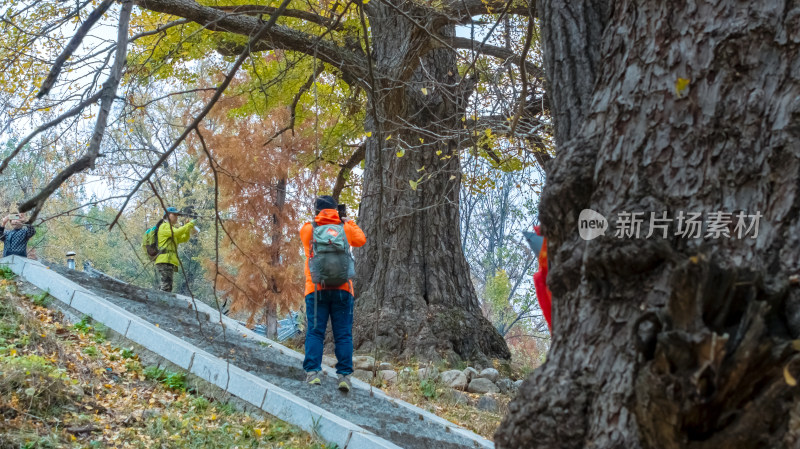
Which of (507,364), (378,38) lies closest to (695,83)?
(507,364)

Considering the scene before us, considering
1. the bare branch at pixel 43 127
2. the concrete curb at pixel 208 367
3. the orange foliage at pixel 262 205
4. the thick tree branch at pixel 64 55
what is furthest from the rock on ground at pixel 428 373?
the orange foliage at pixel 262 205

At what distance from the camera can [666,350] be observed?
1.52 meters

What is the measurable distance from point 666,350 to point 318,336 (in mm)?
4820

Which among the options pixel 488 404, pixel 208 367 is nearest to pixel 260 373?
pixel 208 367

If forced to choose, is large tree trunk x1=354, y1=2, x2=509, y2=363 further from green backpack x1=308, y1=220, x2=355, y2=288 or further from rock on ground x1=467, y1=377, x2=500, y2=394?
green backpack x1=308, y1=220, x2=355, y2=288

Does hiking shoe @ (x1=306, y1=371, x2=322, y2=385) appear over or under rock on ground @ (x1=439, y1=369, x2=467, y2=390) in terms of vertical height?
under

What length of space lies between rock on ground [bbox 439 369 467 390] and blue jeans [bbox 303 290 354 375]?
117cm

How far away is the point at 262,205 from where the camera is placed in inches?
663

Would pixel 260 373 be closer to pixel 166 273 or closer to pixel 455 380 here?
pixel 455 380

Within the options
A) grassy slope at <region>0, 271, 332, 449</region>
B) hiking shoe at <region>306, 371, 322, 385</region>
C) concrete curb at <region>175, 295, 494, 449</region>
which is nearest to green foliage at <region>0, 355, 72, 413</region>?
grassy slope at <region>0, 271, 332, 449</region>

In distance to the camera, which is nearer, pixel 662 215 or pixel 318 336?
pixel 662 215

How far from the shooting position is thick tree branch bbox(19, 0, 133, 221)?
6.15 feet

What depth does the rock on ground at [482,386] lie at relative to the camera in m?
6.68

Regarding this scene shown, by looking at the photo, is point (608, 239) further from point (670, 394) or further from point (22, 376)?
point (22, 376)
